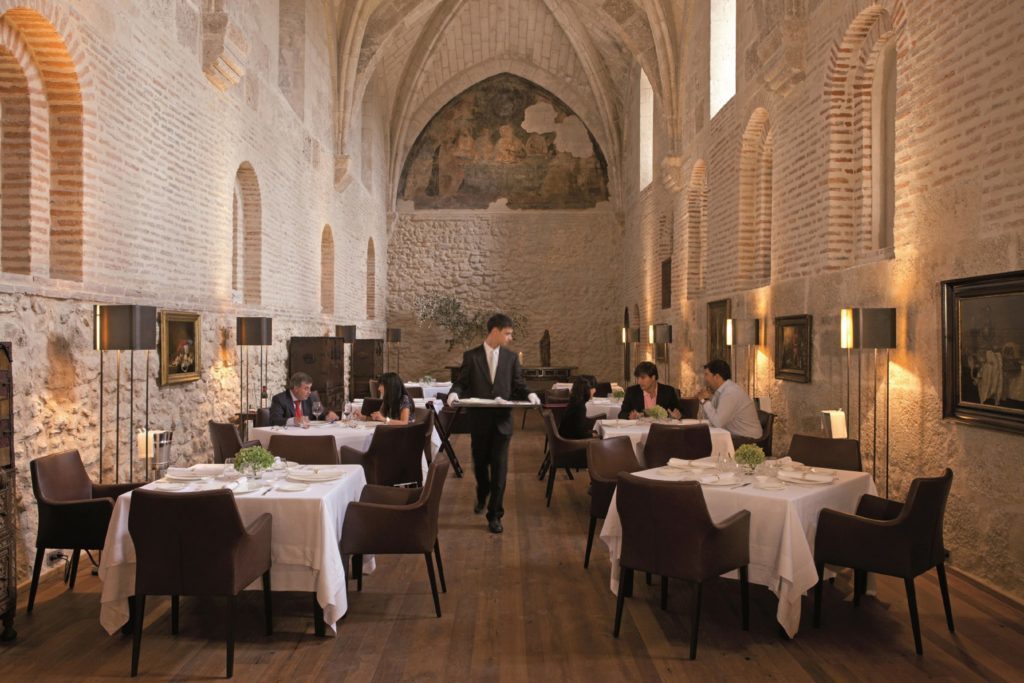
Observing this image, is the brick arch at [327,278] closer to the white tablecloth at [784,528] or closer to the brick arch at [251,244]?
the brick arch at [251,244]

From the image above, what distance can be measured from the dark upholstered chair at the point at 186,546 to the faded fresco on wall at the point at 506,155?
17.1 metres

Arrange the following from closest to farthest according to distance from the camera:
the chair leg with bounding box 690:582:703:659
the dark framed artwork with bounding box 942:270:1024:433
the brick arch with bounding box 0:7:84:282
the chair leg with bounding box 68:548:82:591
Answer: the chair leg with bounding box 690:582:703:659
the dark framed artwork with bounding box 942:270:1024:433
the chair leg with bounding box 68:548:82:591
the brick arch with bounding box 0:7:84:282

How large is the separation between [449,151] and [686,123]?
27.7 ft

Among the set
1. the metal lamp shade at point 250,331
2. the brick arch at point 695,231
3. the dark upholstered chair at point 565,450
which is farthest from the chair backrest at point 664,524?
the brick arch at point 695,231

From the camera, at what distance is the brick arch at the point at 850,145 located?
24.5ft

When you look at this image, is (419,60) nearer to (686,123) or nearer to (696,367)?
(686,123)

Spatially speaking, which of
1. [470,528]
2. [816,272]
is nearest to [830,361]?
[816,272]

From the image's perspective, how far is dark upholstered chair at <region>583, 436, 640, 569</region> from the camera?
18.5ft

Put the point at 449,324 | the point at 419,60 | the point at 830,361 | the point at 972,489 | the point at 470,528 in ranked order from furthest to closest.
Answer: the point at 449,324, the point at 419,60, the point at 830,361, the point at 470,528, the point at 972,489

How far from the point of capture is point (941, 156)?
5730 mm

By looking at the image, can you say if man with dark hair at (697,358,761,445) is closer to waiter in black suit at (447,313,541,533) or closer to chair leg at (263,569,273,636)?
waiter in black suit at (447,313,541,533)

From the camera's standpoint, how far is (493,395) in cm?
695

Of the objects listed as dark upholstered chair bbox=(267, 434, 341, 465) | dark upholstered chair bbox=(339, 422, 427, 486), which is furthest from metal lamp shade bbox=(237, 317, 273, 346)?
dark upholstered chair bbox=(267, 434, 341, 465)

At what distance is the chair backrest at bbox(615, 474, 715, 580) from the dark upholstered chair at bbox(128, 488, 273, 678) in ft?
6.42
